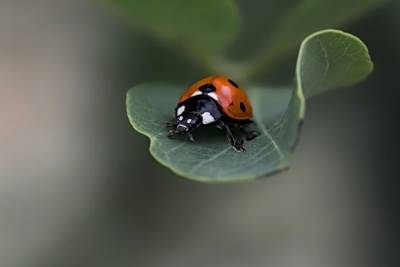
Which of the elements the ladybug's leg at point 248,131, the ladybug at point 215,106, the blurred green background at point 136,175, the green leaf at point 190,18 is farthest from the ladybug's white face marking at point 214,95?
the blurred green background at point 136,175

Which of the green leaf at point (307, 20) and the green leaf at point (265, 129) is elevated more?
the green leaf at point (307, 20)

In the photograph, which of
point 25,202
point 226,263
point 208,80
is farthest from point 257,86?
point 25,202

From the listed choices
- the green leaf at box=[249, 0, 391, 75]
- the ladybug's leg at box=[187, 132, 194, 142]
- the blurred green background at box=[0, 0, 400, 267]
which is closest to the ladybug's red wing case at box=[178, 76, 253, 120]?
the ladybug's leg at box=[187, 132, 194, 142]

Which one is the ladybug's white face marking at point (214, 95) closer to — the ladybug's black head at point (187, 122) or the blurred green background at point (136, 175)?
the ladybug's black head at point (187, 122)

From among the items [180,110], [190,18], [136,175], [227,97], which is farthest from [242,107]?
[136,175]

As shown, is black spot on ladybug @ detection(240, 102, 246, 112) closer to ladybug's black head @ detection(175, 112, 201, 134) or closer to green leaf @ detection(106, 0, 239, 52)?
ladybug's black head @ detection(175, 112, 201, 134)

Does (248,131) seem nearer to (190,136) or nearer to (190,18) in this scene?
(190,136)

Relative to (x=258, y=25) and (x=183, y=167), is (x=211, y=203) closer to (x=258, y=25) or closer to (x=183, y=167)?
(x=258, y=25)
